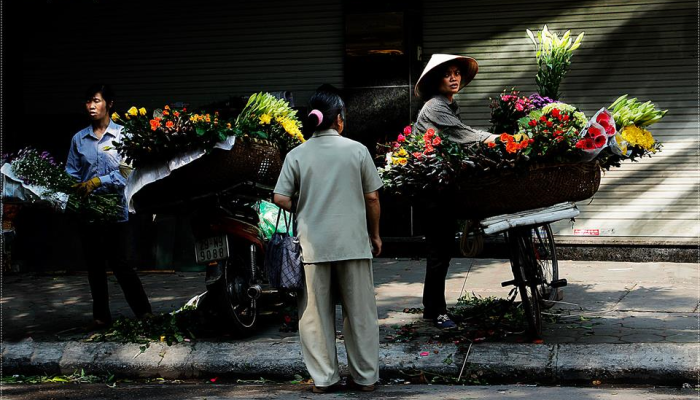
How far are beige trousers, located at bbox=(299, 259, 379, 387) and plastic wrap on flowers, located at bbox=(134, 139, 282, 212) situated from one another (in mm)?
1145

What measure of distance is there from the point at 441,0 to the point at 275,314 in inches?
194

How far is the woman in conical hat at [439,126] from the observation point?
634 centimetres

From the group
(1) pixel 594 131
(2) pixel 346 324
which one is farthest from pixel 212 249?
(1) pixel 594 131

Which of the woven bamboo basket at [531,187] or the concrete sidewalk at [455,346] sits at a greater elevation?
the woven bamboo basket at [531,187]

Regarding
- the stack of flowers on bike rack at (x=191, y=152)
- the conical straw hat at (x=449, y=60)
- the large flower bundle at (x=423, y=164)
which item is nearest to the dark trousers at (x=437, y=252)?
the large flower bundle at (x=423, y=164)

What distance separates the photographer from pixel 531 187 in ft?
18.6

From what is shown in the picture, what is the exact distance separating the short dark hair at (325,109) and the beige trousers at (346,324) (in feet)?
2.60

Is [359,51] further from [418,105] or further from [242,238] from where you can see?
[242,238]

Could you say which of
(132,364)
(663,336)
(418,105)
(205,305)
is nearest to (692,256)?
(418,105)

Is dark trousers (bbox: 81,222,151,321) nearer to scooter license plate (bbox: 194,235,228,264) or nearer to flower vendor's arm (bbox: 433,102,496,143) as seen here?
scooter license plate (bbox: 194,235,228,264)

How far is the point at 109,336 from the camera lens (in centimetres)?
674

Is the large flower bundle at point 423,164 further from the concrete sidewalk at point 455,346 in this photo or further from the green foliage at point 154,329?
the green foliage at point 154,329

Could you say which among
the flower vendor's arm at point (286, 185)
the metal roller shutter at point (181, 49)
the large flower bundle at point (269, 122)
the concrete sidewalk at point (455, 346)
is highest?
the metal roller shutter at point (181, 49)

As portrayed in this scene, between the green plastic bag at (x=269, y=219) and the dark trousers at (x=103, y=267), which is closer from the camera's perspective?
the dark trousers at (x=103, y=267)
